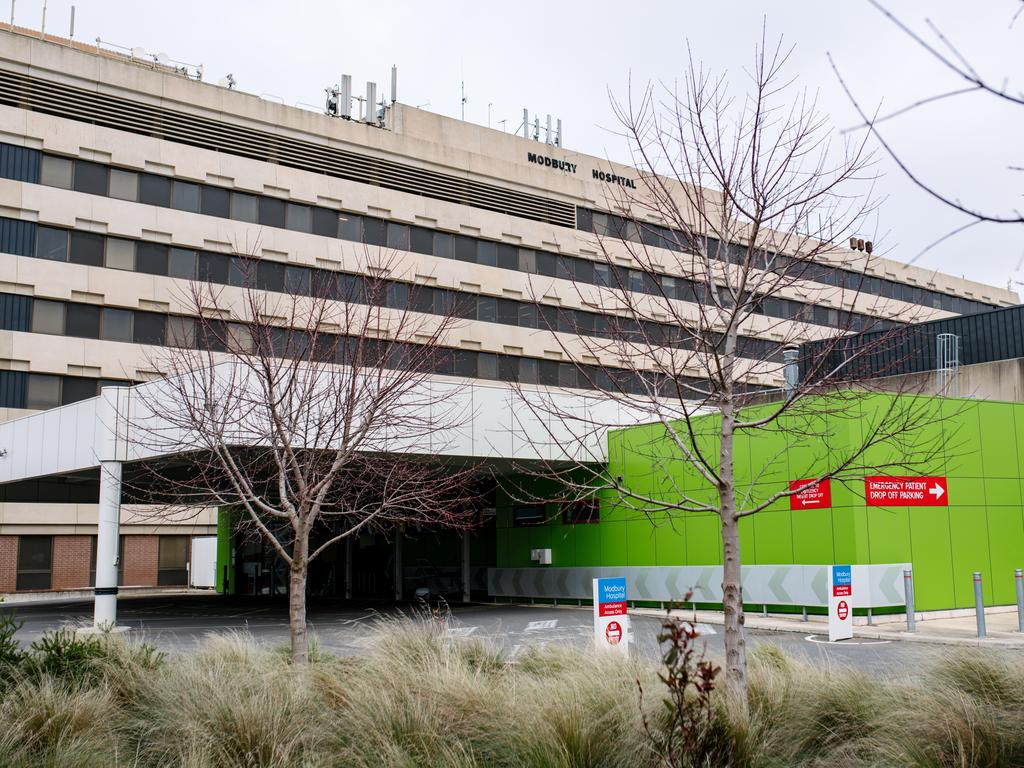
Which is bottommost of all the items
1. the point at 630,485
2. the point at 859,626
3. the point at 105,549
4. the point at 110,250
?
the point at 859,626

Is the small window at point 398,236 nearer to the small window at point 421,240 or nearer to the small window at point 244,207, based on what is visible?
the small window at point 421,240

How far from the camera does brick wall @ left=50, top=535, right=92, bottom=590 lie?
44.3m

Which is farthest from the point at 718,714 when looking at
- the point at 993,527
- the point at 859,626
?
the point at 993,527

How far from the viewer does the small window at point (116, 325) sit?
38.2m

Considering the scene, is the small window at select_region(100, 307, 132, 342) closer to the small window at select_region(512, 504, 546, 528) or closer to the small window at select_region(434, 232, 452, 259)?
the small window at select_region(434, 232, 452, 259)

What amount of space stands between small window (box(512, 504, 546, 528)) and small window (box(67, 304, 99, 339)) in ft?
56.1

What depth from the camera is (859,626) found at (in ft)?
71.1

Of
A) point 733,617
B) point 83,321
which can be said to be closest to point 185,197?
point 83,321

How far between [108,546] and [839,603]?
16.1 meters

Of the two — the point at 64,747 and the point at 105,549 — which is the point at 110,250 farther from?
the point at 64,747

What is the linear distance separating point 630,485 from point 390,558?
46.5 feet

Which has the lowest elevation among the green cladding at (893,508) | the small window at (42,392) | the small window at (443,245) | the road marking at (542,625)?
the road marking at (542,625)

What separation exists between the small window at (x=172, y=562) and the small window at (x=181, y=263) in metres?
16.7

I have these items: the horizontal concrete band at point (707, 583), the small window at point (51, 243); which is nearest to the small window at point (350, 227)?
the small window at point (51, 243)
